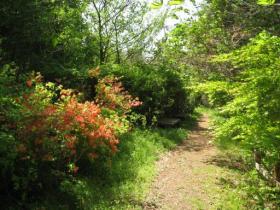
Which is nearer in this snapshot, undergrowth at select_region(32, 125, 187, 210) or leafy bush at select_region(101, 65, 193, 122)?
undergrowth at select_region(32, 125, 187, 210)

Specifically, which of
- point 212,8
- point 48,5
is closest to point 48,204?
point 48,5

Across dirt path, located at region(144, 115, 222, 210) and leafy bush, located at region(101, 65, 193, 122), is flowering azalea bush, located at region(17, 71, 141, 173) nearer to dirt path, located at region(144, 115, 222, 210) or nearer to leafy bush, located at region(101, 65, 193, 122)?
dirt path, located at region(144, 115, 222, 210)

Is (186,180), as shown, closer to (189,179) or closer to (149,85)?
(189,179)

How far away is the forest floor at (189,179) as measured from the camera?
7578 mm

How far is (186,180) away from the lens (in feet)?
30.2

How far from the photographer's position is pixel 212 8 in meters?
12.8

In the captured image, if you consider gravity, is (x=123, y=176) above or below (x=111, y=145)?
below

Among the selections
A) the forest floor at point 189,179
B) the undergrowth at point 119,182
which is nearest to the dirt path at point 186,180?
the forest floor at point 189,179

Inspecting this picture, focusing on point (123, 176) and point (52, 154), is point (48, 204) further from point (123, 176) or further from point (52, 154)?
point (123, 176)

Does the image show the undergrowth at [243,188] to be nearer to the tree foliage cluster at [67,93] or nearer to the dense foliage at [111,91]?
the dense foliage at [111,91]

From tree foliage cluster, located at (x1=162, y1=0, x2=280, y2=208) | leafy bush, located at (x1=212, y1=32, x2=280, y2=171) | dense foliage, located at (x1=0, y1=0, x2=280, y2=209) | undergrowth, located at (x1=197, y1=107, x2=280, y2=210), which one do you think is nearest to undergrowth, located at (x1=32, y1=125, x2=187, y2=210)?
dense foliage, located at (x1=0, y1=0, x2=280, y2=209)

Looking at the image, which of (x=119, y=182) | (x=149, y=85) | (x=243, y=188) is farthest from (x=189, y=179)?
(x=149, y=85)

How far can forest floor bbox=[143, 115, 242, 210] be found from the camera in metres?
7.58

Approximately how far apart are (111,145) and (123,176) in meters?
1.08
